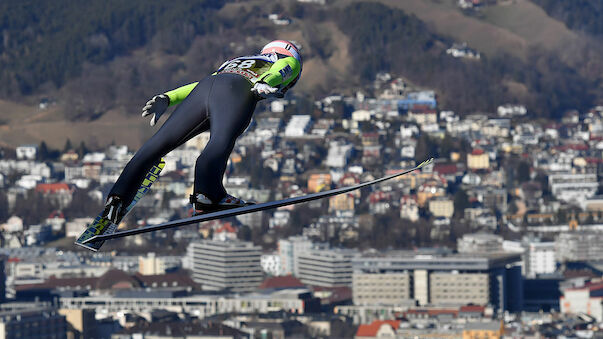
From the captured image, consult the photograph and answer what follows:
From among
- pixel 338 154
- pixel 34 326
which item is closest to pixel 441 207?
pixel 338 154

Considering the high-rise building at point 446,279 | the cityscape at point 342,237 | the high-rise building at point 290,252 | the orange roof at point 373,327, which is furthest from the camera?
the high-rise building at point 290,252

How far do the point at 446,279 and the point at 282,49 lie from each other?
146ft

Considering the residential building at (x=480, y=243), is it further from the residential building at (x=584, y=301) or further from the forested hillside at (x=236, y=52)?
the forested hillside at (x=236, y=52)

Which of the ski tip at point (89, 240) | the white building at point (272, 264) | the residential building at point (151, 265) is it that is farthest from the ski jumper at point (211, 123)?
the white building at point (272, 264)

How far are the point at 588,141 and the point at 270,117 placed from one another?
11.6 m


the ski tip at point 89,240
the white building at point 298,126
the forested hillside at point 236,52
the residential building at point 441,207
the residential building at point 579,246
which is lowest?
the ski tip at point 89,240

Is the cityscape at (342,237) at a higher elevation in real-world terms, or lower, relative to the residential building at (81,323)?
higher

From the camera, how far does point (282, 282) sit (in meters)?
50.6

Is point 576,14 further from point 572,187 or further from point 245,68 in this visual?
point 245,68

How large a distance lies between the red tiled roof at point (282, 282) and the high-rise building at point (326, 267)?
66.8 inches

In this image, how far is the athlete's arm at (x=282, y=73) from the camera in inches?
205

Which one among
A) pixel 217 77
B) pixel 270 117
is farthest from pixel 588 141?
pixel 217 77

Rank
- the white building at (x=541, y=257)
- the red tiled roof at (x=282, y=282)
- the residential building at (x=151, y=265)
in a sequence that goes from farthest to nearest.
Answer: the white building at (x=541, y=257) → the residential building at (x=151, y=265) → the red tiled roof at (x=282, y=282)

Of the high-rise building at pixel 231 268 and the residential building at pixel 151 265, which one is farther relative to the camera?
the residential building at pixel 151 265
